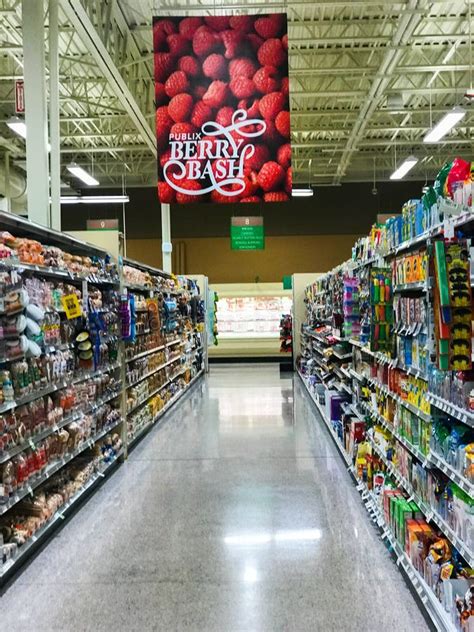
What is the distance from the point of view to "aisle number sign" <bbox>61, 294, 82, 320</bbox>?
448 cm

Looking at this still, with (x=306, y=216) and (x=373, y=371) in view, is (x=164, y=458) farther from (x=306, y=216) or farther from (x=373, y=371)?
(x=306, y=216)

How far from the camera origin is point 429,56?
39.6 feet

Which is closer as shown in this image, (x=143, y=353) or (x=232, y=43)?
(x=232, y=43)

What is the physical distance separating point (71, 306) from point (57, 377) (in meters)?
0.58

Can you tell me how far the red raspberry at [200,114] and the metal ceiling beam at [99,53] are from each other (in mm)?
3001

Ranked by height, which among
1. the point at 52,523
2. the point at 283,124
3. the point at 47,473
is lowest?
the point at 52,523

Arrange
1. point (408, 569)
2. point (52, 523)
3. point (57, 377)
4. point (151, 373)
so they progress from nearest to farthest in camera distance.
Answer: point (408, 569)
point (52, 523)
point (57, 377)
point (151, 373)

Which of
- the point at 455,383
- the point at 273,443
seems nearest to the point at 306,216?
the point at 273,443

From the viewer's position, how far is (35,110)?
18.7 ft

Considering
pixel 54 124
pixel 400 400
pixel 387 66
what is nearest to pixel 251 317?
pixel 387 66

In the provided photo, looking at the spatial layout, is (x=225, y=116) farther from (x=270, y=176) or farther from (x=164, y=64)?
(x=164, y=64)

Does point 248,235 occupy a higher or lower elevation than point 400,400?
higher

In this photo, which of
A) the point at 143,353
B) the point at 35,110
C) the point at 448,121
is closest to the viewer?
→ the point at 35,110

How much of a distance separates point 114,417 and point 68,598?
289 cm
